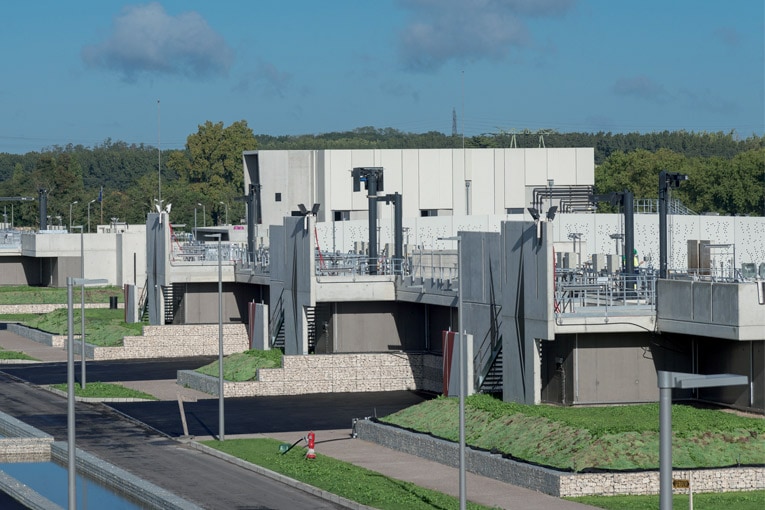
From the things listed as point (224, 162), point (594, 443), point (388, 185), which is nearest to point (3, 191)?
point (224, 162)

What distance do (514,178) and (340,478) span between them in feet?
176

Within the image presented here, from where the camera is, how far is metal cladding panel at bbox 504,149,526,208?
85.6 meters

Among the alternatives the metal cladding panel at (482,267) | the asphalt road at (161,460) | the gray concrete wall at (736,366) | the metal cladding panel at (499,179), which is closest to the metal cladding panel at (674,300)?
the gray concrete wall at (736,366)

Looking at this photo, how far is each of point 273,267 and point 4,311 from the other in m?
36.9

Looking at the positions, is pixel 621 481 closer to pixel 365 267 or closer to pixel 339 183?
pixel 365 267

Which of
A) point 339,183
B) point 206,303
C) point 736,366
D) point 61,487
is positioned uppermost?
point 339,183

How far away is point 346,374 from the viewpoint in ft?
175

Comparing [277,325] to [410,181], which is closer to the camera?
[277,325]

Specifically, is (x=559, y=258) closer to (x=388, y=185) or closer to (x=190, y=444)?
(x=190, y=444)

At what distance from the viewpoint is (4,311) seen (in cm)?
9012

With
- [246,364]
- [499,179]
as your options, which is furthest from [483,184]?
[246,364]

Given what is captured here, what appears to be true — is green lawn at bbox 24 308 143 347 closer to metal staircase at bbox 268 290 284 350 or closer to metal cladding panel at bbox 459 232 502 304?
metal staircase at bbox 268 290 284 350

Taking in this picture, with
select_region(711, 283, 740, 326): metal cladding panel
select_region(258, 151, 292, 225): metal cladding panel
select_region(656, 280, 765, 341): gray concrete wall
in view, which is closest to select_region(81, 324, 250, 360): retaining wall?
select_region(258, 151, 292, 225): metal cladding panel

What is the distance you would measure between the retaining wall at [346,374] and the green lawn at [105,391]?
257cm
